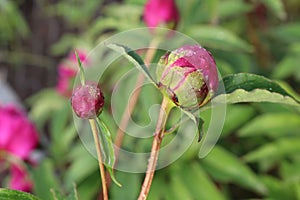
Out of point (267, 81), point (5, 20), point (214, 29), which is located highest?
point (267, 81)

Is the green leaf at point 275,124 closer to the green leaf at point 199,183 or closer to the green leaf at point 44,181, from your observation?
the green leaf at point 199,183

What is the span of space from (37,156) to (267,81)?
2.52 feet

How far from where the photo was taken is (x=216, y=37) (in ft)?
3.29

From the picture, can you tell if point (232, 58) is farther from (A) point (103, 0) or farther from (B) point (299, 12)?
(A) point (103, 0)

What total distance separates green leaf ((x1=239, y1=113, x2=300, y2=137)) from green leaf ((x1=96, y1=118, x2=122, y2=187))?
0.47 metres

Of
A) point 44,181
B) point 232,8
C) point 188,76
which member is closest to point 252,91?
point 188,76

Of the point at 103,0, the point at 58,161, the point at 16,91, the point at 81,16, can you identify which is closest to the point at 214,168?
the point at 58,161

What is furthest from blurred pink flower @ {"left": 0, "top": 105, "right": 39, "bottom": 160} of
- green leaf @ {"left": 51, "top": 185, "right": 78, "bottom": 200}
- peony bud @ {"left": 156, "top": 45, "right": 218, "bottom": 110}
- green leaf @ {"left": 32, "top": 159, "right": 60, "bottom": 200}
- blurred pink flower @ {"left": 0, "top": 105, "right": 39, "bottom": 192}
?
peony bud @ {"left": 156, "top": 45, "right": 218, "bottom": 110}

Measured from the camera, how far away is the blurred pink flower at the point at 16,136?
102 centimetres

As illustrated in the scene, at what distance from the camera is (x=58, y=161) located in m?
1.13

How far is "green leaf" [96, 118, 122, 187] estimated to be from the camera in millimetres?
444

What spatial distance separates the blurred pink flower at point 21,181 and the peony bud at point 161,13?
0.31 meters

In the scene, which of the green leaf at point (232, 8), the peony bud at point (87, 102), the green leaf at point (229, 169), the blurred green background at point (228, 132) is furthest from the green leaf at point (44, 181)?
the green leaf at point (232, 8)

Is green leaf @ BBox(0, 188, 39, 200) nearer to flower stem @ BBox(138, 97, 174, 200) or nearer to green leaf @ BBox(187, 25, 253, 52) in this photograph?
flower stem @ BBox(138, 97, 174, 200)
